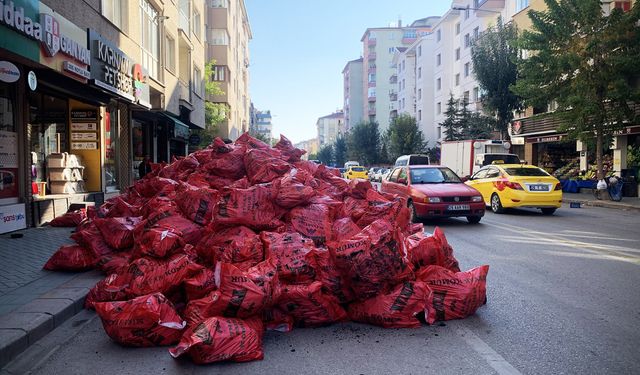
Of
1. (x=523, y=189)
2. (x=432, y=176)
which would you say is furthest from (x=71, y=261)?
(x=523, y=189)

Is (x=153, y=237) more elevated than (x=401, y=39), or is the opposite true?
(x=401, y=39)

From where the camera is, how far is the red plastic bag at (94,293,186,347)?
380 centimetres

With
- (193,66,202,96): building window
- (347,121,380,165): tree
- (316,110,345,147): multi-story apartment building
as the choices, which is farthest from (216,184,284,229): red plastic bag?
(316,110,345,147): multi-story apartment building

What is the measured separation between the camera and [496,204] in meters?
14.1

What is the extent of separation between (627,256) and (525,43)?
15.0 metres

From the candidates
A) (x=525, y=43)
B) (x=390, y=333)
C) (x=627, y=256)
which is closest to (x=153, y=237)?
(x=390, y=333)

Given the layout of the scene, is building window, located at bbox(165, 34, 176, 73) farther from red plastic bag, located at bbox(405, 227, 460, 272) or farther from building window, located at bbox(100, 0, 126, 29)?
red plastic bag, located at bbox(405, 227, 460, 272)

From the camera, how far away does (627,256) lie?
7344 millimetres

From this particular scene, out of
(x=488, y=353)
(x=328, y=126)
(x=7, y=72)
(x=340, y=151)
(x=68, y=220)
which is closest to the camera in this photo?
(x=488, y=353)

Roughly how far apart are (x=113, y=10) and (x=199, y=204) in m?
9.68

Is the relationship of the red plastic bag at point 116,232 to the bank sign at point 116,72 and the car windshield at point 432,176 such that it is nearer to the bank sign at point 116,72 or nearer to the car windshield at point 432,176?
the bank sign at point 116,72

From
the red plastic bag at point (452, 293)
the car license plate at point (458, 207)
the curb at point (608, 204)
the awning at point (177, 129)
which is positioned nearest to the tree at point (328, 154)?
the awning at point (177, 129)

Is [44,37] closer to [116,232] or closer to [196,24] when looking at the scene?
[116,232]

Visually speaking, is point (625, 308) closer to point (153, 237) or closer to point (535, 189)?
point (153, 237)
